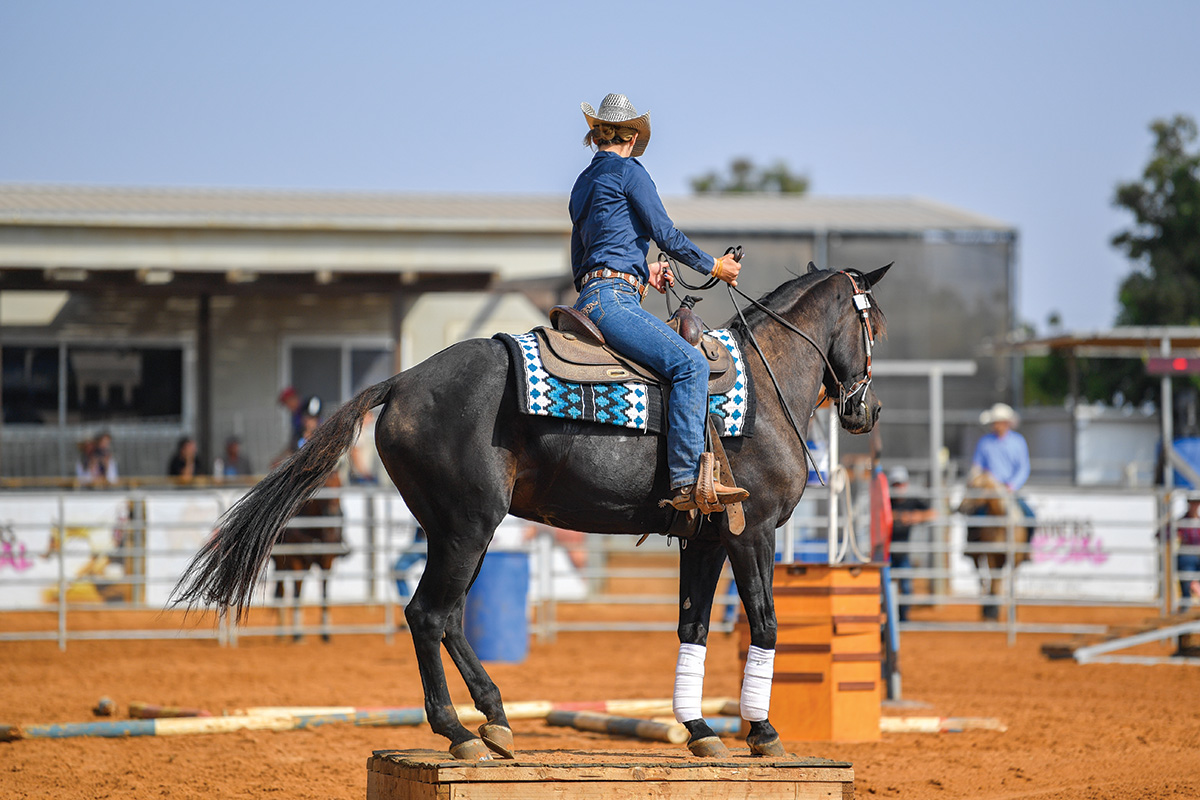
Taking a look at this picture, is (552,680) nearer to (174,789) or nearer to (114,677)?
(114,677)

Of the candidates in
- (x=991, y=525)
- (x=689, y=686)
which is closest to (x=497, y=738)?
(x=689, y=686)

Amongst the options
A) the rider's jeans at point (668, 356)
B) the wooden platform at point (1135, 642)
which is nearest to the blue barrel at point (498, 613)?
the wooden platform at point (1135, 642)

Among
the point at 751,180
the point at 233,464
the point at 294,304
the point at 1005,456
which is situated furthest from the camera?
the point at 751,180

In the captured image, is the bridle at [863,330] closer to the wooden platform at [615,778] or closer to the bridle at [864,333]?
the bridle at [864,333]

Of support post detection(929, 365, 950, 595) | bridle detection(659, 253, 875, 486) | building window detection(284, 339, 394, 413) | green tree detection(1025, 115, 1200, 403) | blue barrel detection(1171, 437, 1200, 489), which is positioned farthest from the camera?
green tree detection(1025, 115, 1200, 403)

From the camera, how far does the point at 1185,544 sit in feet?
43.2

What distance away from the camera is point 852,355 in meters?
5.51

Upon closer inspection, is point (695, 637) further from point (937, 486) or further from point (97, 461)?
point (97, 461)

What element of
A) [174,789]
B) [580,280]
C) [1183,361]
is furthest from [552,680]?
[1183,361]

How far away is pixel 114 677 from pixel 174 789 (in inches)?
197

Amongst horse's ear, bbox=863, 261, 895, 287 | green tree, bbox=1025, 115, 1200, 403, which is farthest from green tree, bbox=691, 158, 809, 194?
horse's ear, bbox=863, 261, 895, 287

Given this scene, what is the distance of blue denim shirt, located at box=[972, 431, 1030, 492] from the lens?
13.9 metres

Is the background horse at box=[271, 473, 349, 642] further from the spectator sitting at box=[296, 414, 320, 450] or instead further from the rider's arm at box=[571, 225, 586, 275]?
the rider's arm at box=[571, 225, 586, 275]

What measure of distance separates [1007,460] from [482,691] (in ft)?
34.4
